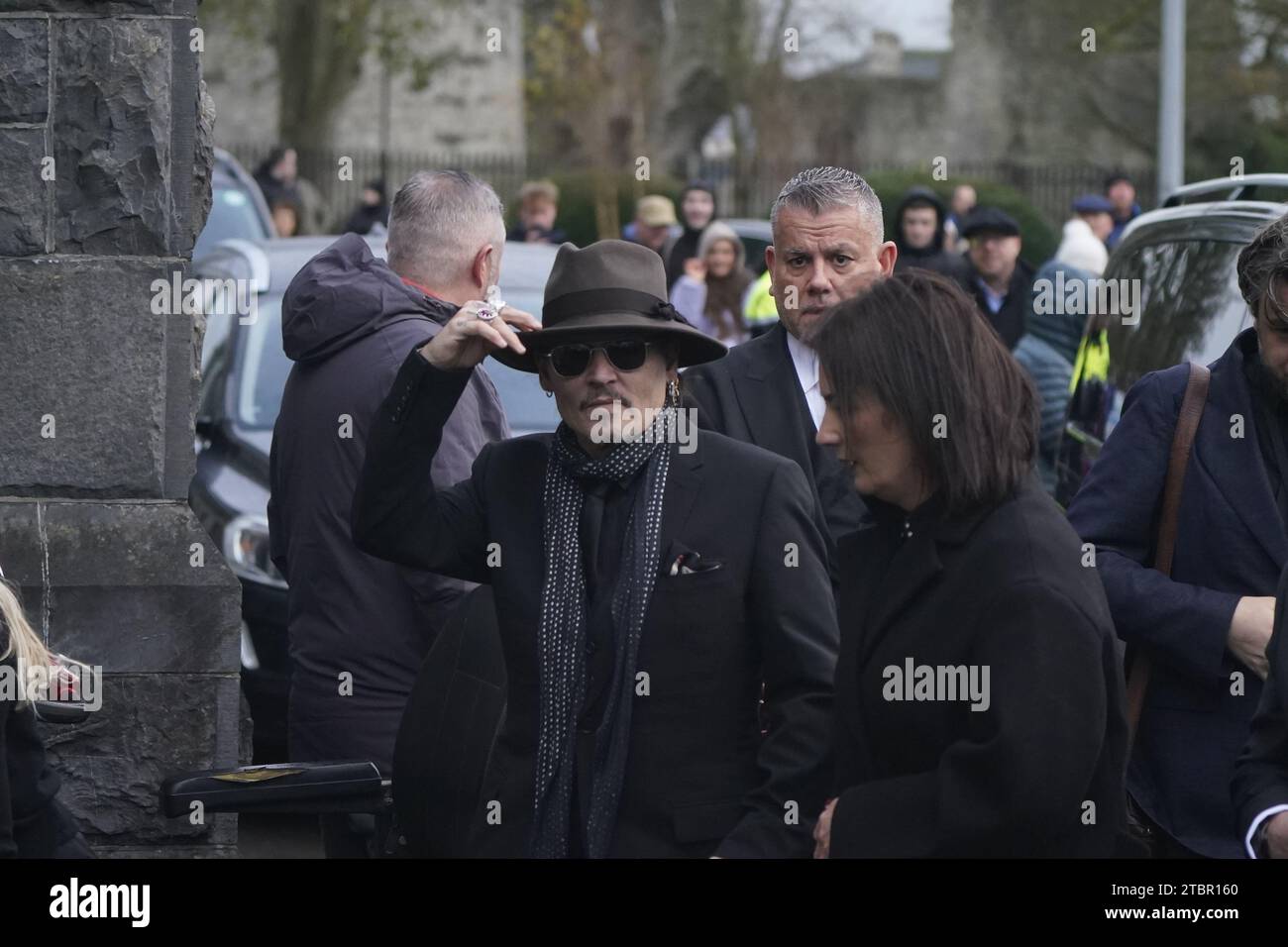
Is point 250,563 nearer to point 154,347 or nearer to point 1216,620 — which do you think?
point 154,347

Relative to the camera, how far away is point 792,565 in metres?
3.54

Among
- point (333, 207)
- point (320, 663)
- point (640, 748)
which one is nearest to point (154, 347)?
point (320, 663)

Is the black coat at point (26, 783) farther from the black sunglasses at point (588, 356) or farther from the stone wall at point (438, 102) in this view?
the stone wall at point (438, 102)

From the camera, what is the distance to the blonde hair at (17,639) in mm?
3555

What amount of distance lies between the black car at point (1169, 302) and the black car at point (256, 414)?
209 centimetres

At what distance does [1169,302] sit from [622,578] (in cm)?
332

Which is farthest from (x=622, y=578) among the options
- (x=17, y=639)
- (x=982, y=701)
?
(x=17, y=639)

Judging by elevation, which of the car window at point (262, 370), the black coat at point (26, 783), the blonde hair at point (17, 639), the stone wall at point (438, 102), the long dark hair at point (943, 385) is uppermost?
the stone wall at point (438, 102)

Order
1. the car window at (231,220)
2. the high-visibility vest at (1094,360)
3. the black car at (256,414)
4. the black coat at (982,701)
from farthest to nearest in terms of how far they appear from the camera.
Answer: the car window at (231,220) → the black car at (256,414) → the high-visibility vest at (1094,360) → the black coat at (982,701)

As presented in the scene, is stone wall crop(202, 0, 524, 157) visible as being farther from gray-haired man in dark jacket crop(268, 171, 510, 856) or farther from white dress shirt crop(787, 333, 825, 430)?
white dress shirt crop(787, 333, 825, 430)

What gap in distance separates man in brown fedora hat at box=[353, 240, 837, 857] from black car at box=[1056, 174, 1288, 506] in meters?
2.39

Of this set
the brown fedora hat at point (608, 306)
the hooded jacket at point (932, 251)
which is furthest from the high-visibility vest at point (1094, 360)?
the hooded jacket at point (932, 251)

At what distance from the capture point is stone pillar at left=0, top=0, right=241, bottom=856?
15.2 feet

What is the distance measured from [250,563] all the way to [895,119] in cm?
4155
